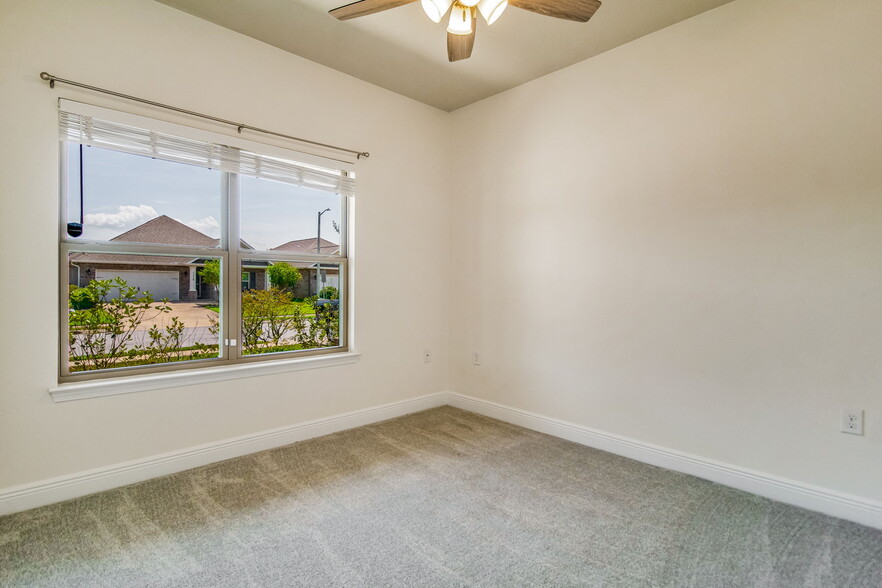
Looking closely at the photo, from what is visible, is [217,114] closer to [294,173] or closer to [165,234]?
[294,173]

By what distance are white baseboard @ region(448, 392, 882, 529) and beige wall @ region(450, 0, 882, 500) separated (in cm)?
5

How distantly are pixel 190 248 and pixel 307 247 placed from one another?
80cm

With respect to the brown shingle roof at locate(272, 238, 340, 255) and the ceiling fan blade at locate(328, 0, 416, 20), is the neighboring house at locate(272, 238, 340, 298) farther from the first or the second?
the ceiling fan blade at locate(328, 0, 416, 20)

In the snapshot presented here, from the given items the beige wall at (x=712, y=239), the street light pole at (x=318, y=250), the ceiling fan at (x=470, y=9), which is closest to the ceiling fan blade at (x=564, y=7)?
the ceiling fan at (x=470, y=9)

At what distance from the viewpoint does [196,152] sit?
101 inches

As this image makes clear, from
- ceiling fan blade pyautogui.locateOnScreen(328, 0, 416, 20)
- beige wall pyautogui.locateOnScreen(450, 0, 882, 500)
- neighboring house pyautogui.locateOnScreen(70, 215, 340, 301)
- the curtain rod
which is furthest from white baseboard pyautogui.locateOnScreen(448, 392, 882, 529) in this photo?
ceiling fan blade pyautogui.locateOnScreen(328, 0, 416, 20)

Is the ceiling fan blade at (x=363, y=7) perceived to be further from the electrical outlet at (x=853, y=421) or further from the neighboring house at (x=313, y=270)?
the electrical outlet at (x=853, y=421)

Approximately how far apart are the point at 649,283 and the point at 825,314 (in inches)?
33.7

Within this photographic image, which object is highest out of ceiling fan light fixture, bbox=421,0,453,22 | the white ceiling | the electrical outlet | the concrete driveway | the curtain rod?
the white ceiling

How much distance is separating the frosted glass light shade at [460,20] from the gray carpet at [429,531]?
2374 millimetres

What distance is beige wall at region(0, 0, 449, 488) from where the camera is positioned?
207 centimetres

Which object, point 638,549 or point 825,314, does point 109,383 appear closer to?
point 638,549

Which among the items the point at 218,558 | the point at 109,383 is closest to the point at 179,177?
the point at 109,383

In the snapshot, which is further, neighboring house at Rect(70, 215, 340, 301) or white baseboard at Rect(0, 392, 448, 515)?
neighboring house at Rect(70, 215, 340, 301)
